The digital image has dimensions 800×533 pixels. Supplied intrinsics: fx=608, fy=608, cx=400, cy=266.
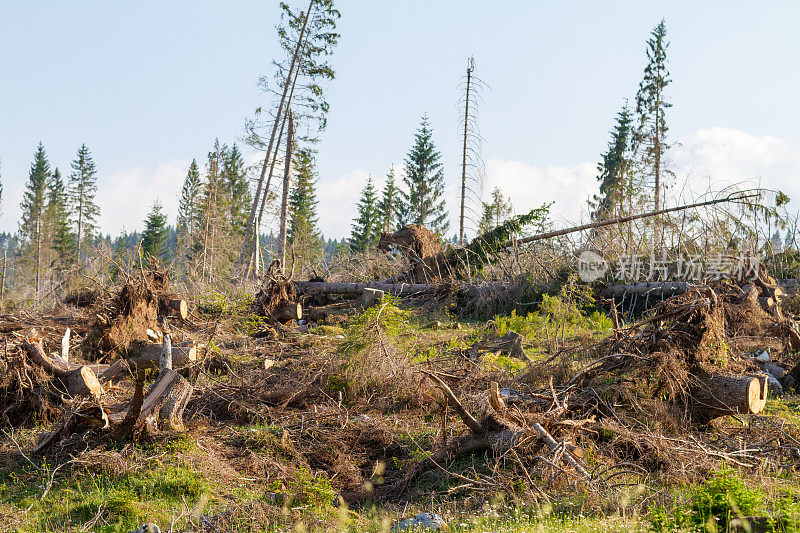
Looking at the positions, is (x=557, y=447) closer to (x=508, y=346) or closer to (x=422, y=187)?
(x=508, y=346)

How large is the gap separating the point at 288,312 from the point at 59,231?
4851cm

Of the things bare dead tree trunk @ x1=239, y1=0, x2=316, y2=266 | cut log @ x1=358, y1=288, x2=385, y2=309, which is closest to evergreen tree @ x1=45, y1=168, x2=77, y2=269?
bare dead tree trunk @ x1=239, y1=0, x2=316, y2=266

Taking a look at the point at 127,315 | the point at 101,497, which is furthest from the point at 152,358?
the point at 101,497

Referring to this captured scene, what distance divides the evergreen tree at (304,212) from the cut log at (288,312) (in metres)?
13.7

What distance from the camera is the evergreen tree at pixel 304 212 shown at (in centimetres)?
2664

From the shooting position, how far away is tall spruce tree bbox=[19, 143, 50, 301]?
4975 cm

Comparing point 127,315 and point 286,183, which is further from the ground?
point 286,183

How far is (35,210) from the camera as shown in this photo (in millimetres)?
52938

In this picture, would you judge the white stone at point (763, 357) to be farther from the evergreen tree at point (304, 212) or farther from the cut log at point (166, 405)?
the evergreen tree at point (304, 212)

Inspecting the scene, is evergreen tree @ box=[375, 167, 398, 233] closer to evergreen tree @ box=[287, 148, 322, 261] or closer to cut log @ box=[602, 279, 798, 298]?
evergreen tree @ box=[287, 148, 322, 261]

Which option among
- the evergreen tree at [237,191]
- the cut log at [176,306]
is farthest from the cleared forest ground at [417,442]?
the evergreen tree at [237,191]

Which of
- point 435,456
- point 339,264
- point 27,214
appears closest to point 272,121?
point 339,264

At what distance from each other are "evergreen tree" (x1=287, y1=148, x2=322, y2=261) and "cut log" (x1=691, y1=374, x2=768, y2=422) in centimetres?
2098

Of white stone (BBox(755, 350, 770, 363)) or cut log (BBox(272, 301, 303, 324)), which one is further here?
cut log (BBox(272, 301, 303, 324))
